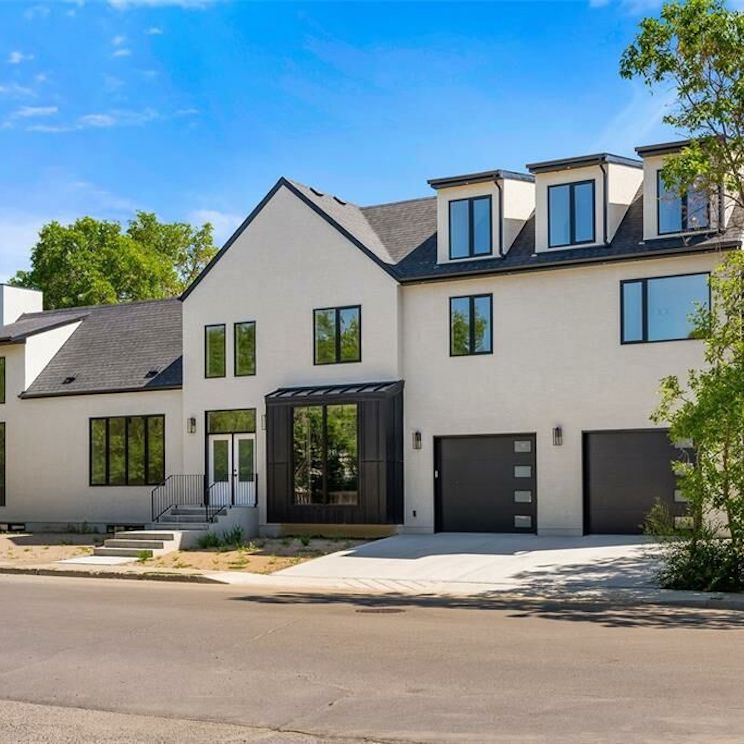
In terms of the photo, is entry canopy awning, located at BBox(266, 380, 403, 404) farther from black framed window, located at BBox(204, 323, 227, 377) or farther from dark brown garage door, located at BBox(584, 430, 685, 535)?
dark brown garage door, located at BBox(584, 430, 685, 535)

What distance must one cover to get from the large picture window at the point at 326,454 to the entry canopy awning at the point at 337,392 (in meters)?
0.36

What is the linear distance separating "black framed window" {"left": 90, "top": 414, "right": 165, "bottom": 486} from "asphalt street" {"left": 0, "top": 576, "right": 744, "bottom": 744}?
54.0 ft

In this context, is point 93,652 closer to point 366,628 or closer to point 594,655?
point 366,628

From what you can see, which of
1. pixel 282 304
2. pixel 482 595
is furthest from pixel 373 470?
pixel 482 595

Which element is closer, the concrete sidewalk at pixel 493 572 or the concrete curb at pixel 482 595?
the concrete curb at pixel 482 595

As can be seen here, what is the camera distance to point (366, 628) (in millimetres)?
13656

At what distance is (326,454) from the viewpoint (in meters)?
28.1

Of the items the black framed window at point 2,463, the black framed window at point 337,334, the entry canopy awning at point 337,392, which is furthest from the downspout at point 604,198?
the black framed window at point 2,463

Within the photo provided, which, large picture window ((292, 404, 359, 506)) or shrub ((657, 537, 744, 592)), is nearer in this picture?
shrub ((657, 537, 744, 592))

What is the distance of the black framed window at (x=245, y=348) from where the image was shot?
30375mm

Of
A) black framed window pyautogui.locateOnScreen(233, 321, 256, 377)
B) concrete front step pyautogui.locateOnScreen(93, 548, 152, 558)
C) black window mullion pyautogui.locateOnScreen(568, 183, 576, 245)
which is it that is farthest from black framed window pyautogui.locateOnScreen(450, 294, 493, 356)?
concrete front step pyautogui.locateOnScreen(93, 548, 152, 558)

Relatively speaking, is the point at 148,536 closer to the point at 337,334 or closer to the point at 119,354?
the point at 337,334

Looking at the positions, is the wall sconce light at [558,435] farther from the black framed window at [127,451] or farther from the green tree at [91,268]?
the green tree at [91,268]

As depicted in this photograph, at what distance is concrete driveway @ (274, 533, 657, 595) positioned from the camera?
1958cm
